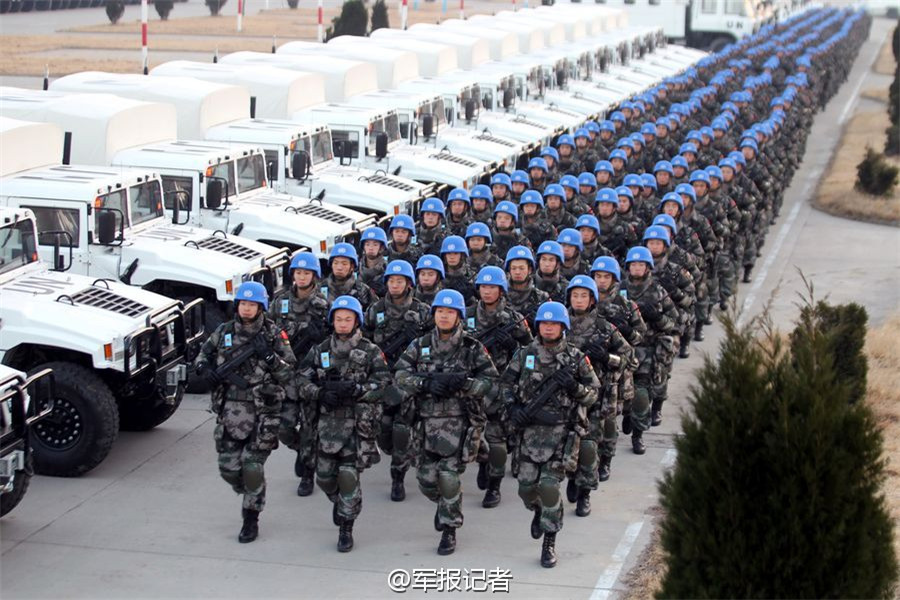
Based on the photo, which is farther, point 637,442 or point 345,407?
point 637,442

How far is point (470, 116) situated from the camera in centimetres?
2231

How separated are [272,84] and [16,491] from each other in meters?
10.1

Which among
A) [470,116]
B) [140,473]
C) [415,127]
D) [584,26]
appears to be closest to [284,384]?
[140,473]

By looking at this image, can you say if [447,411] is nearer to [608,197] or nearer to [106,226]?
[106,226]

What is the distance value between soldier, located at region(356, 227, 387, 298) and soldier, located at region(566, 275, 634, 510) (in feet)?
7.54

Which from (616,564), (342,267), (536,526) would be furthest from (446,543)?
(342,267)

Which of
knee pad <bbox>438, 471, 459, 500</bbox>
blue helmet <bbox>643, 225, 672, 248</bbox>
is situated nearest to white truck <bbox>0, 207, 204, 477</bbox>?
knee pad <bbox>438, 471, 459, 500</bbox>

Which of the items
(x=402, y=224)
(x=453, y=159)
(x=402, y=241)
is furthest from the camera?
(x=453, y=159)

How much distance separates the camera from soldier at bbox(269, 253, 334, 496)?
10.3 m

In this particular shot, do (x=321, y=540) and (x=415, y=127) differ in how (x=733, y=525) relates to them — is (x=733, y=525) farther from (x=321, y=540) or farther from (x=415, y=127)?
(x=415, y=127)

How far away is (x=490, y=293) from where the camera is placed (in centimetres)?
1042

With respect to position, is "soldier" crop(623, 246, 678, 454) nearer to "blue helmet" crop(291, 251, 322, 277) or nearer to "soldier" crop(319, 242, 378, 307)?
"soldier" crop(319, 242, 378, 307)

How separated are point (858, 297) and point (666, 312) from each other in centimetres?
757

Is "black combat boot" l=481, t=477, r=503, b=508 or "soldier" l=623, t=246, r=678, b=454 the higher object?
"soldier" l=623, t=246, r=678, b=454
